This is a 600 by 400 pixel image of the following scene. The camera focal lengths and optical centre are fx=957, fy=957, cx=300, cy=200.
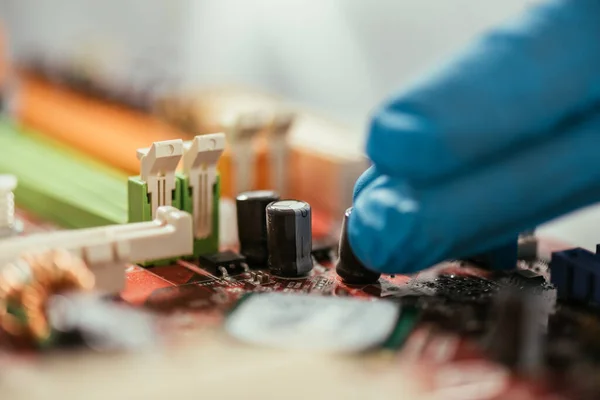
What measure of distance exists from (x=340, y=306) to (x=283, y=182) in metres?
1.01

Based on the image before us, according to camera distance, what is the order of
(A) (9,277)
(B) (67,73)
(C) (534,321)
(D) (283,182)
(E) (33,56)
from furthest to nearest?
(E) (33,56), (B) (67,73), (D) (283,182), (A) (9,277), (C) (534,321)

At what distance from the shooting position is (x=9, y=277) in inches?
53.1

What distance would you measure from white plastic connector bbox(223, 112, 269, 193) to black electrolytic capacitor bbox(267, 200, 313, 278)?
1.89ft

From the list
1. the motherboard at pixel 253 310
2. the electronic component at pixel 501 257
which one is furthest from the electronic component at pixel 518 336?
the electronic component at pixel 501 257

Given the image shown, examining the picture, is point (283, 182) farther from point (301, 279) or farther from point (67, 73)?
point (67, 73)

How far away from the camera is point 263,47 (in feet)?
10.1

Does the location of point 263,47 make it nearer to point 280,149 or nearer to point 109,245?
point 280,149

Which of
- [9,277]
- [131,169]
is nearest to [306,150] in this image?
[131,169]

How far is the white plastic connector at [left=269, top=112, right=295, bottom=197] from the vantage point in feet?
7.50

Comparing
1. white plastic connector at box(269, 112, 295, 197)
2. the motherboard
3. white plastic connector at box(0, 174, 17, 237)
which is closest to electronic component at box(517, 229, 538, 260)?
the motherboard

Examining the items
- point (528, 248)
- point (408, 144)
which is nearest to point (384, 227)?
point (408, 144)

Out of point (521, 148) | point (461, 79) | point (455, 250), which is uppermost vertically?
point (461, 79)

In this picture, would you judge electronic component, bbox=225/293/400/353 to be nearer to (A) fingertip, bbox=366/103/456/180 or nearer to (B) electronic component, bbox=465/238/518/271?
(A) fingertip, bbox=366/103/456/180

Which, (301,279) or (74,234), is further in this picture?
(301,279)
